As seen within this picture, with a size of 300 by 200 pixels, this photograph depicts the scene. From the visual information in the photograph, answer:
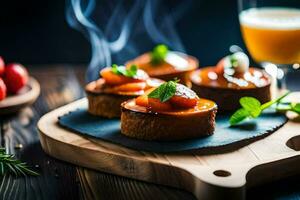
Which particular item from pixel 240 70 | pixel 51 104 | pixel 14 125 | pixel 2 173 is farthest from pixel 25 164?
pixel 240 70

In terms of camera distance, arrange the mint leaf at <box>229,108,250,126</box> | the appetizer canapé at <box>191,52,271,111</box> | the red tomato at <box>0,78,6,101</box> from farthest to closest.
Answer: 1. the red tomato at <box>0,78,6,101</box>
2. the appetizer canapé at <box>191,52,271,111</box>
3. the mint leaf at <box>229,108,250,126</box>

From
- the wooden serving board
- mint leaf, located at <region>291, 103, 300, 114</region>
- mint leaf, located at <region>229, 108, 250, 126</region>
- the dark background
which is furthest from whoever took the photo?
the dark background

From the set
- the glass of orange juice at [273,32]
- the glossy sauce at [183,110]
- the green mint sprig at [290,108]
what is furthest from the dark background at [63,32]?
the glossy sauce at [183,110]

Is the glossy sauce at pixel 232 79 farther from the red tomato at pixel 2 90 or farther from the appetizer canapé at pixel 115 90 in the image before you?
the red tomato at pixel 2 90

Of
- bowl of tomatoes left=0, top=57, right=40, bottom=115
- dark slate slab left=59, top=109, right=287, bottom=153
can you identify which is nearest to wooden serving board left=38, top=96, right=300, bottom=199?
dark slate slab left=59, top=109, right=287, bottom=153

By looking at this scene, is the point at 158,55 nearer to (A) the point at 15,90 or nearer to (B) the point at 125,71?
(B) the point at 125,71

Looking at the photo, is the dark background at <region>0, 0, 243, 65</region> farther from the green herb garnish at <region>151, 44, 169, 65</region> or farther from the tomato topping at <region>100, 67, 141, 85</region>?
the tomato topping at <region>100, 67, 141, 85</region>

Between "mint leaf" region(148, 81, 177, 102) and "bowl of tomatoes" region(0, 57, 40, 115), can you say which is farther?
"bowl of tomatoes" region(0, 57, 40, 115)

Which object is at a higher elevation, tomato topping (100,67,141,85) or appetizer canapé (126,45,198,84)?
tomato topping (100,67,141,85)

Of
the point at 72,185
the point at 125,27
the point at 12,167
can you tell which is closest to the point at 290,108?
the point at 72,185
